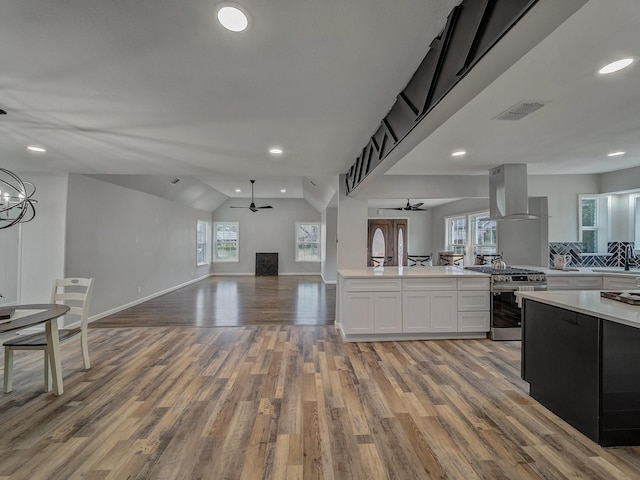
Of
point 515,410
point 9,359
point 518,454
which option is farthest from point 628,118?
point 9,359

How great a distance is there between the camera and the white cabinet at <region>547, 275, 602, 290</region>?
4.07 metres

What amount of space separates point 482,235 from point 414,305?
4313mm

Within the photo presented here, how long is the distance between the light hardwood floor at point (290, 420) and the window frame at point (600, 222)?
288 cm

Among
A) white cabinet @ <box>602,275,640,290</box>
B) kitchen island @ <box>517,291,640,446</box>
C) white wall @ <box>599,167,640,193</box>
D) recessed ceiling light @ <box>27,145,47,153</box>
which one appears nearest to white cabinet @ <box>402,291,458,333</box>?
kitchen island @ <box>517,291,640,446</box>

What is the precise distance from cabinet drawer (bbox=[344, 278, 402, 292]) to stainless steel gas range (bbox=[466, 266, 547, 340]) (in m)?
1.37

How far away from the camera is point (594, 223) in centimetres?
478

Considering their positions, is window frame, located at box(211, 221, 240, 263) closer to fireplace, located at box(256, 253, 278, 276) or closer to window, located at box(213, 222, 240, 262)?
window, located at box(213, 222, 240, 262)

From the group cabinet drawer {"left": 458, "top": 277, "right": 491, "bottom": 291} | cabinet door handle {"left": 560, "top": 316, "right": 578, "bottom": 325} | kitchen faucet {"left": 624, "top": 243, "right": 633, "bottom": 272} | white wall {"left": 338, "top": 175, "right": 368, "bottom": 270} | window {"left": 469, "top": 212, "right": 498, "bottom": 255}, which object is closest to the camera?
cabinet door handle {"left": 560, "top": 316, "right": 578, "bottom": 325}

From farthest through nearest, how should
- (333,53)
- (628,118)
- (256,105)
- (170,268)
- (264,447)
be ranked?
(170,268)
(628,118)
(256,105)
(264,447)
(333,53)

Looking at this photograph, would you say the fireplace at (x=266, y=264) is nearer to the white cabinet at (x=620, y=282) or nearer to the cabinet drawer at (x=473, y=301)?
the cabinet drawer at (x=473, y=301)

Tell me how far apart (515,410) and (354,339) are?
196cm

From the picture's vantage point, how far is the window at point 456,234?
26.0 feet

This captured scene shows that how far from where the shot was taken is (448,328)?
3.96 m

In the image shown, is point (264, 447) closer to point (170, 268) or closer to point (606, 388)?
point (606, 388)
